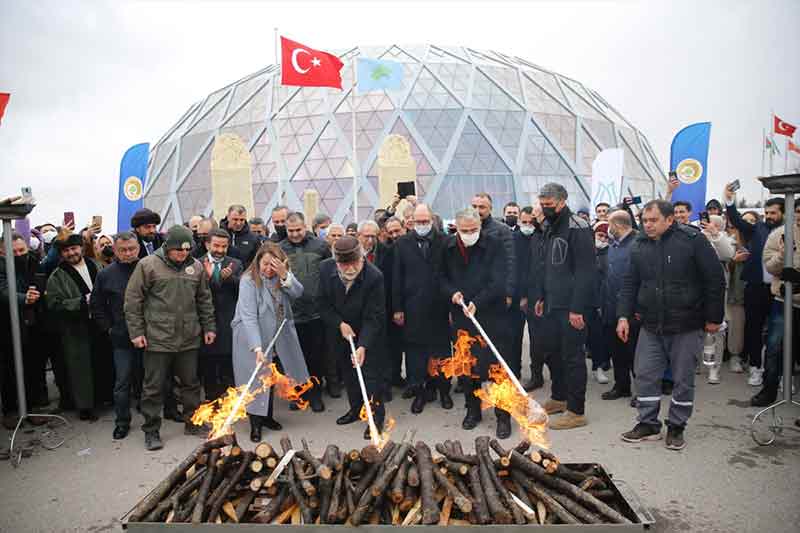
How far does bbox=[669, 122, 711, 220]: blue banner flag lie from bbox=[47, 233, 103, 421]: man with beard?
1026 centimetres

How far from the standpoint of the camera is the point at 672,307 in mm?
4582

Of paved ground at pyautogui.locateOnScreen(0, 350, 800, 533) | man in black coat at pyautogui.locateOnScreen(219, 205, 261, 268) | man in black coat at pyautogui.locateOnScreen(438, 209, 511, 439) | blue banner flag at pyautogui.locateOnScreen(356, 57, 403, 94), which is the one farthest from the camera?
blue banner flag at pyautogui.locateOnScreen(356, 57, 403, 94)

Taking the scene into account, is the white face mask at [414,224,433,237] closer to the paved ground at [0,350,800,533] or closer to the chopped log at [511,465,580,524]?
the paved ground at [0,350,800,533]

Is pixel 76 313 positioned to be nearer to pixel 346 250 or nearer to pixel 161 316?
pixel 161 316

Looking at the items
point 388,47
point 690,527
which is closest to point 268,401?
point 690,527

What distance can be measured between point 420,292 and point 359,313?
0.78m

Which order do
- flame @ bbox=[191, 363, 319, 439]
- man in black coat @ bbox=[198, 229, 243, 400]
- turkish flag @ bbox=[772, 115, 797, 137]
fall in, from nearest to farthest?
flame @ bbox=[191, 363, 319, 439] → man in black coat @ bbox=[198, 229, 243, 400] → turkish flag @ bbox=[772, 115, 797, 137]

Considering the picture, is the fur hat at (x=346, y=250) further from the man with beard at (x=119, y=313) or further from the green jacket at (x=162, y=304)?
the man with beard at (x=119, y=313)

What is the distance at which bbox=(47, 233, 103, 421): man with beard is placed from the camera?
5.68 m

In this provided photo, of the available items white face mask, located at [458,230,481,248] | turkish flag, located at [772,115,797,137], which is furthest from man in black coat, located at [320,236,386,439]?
turkish flag, located at [772,115,797,137]

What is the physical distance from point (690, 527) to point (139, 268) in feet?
16.3

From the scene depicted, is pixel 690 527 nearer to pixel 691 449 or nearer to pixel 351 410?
pixel 691 449

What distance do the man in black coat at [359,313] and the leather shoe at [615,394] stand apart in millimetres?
2725

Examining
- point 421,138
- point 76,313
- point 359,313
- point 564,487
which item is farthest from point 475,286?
point 421,138
